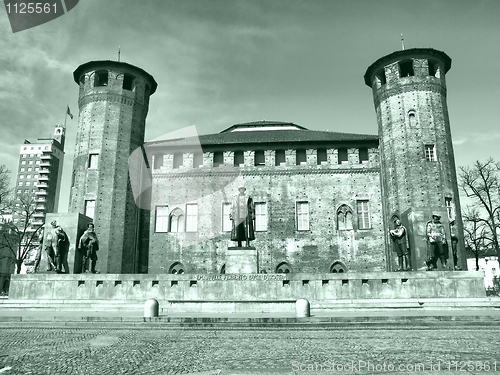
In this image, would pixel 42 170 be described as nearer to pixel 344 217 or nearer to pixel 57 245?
pixel 344 217

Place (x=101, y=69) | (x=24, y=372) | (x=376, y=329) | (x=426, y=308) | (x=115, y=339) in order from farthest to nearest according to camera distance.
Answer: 1. (x=101, y=69)
2. (x=426, y=308)
3. (x=376, y=329)
4. (x=115, y=339)
5. (x=24, y=372)

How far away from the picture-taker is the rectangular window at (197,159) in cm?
3241

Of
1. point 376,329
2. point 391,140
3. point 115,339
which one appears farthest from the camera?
point 391,140

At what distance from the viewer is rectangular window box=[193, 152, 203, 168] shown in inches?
1276

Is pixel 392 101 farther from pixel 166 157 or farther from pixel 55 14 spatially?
pixel 55 14

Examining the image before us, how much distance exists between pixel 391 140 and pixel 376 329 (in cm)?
2121

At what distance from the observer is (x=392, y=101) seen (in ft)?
96.4

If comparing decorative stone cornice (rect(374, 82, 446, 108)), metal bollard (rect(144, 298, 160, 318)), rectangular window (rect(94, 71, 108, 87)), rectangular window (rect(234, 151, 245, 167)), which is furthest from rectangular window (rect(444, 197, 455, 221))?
rectangular window (rect(94, 71, 108, 87))

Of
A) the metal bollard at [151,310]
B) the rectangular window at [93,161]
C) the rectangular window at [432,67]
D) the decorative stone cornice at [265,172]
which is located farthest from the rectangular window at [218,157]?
the metal bollard at [151,310]

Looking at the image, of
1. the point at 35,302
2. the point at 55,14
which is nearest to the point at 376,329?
the point at 55,14

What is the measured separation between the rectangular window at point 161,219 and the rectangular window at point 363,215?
1433 centimetres

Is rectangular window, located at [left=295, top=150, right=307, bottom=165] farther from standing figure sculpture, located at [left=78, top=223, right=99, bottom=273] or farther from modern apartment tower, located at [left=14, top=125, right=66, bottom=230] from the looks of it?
modern apartment tower, located at [left=14, top=125, right=66, bottom=230]

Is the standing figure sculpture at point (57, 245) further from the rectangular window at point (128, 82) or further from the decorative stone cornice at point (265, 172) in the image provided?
the rectangular window at point (128, 82)

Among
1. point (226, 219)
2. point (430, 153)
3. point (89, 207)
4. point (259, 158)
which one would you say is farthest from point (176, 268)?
point (430, 153)
